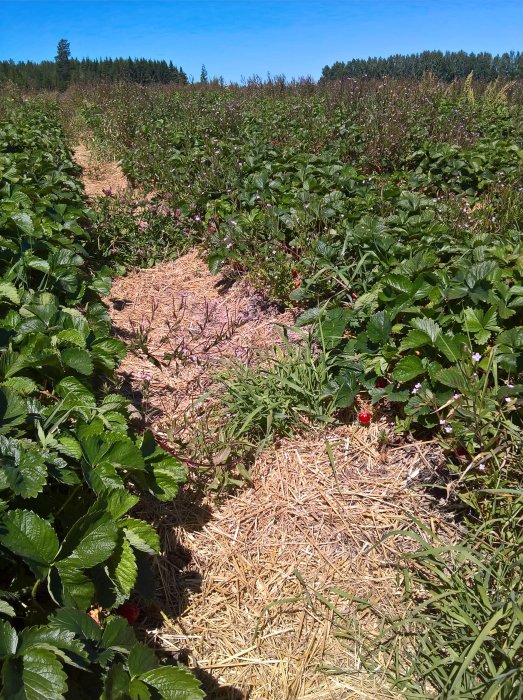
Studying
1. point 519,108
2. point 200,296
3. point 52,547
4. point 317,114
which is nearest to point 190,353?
point 200,296

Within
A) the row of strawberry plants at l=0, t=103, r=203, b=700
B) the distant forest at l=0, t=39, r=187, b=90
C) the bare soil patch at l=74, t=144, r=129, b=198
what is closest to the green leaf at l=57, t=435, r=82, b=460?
the row of strawberry plants at l=0, t=103, r=203, b=700

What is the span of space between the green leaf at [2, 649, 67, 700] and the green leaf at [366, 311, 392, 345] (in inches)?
71.6

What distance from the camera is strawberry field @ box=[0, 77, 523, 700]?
1.47 metres

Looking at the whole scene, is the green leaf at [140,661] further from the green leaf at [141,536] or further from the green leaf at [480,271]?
the green leaf at [480,271]

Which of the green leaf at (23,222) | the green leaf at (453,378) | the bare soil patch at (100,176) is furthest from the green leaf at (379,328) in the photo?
the bare soil patch at (100,176)

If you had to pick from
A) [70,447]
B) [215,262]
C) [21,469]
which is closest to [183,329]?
[215,262]

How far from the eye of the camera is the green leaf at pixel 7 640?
3.93 ft

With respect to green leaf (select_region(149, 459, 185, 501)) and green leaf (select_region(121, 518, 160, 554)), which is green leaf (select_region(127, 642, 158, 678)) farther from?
green leaf (select_region(149, 459, 185, 501))

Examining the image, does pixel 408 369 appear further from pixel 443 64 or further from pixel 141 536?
pixel 443 64

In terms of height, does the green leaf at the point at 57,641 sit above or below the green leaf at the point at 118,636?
above

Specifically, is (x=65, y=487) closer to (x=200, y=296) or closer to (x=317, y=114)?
(x=200, y=296)

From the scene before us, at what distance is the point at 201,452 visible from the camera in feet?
8.57

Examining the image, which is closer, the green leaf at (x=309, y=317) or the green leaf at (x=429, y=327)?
the green leaf at (x=429, y=327)

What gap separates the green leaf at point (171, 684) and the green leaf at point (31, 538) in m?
0.34
